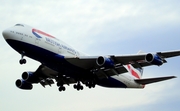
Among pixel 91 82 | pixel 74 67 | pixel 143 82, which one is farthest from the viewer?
pixel 143 82

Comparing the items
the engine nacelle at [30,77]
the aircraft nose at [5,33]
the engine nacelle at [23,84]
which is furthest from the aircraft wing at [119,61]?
the engine nacelle at [23,84]

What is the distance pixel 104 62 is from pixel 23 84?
14.3 m

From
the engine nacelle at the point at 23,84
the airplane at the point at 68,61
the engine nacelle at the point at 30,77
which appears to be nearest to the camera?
the airplane at the point at 68,61

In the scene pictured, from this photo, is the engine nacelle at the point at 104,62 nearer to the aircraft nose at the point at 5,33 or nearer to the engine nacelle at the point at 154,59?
the engine nacelle at the point at 154,59

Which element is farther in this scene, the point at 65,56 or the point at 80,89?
the point at 80,89

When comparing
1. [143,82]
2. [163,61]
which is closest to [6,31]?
[163,61]

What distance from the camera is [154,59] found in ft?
129

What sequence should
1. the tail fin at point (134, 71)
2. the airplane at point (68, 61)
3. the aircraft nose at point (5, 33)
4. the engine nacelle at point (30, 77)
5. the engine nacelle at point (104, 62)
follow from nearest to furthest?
the aircraft nose at point (5, 33)
the airplane at point (68, 61)
the engine nacelle at point (104, 62)
the engine nacelle at point (30, 77)
the tail fin at point (134, 71)

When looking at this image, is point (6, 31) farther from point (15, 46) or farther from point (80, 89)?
point (80, 89)

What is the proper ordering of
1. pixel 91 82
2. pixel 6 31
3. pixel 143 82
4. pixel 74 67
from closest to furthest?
pixel 6 31, pixel 74 67, pixel 91 82, pixel 143 82

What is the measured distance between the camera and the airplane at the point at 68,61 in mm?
39250

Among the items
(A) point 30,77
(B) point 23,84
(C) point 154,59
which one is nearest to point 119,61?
(C) point 154,59

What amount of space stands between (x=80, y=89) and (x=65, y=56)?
751cm

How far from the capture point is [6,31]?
38812 mm
